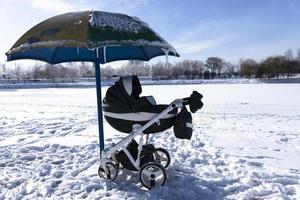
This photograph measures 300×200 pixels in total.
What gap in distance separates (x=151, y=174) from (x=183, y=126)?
0.85 m

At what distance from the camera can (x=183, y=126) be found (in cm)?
482

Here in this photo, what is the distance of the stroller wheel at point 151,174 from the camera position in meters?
5.02

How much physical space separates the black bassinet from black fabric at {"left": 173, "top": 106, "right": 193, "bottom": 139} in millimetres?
145

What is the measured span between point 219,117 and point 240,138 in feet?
14.0

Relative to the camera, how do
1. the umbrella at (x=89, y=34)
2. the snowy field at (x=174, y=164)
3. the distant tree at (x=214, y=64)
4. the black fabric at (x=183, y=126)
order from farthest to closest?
the distant tree at (x=214, y=64) → the snowy field at (x=174, y=164) → the black fabric at (x=183, y=126) → the umbrella at (x=89, y=34)

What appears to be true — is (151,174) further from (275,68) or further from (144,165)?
(275,68)

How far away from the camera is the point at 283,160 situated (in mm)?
6711

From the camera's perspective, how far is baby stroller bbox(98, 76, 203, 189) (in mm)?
4871

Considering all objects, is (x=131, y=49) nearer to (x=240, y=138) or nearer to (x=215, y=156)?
(x=215, y=156)

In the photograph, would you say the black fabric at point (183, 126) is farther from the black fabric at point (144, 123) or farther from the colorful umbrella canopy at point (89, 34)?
the colorful umbrella canopy at point (89, 34)

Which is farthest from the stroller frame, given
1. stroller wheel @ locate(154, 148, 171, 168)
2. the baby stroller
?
stroller wheel @ locate(154, 148, 171, 168)

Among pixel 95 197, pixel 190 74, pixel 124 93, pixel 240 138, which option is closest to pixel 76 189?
pixel 95 197

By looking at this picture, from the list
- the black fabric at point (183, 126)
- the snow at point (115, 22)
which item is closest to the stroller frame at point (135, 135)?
the black fabric at point (183, 126)

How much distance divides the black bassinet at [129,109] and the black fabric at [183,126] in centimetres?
14
